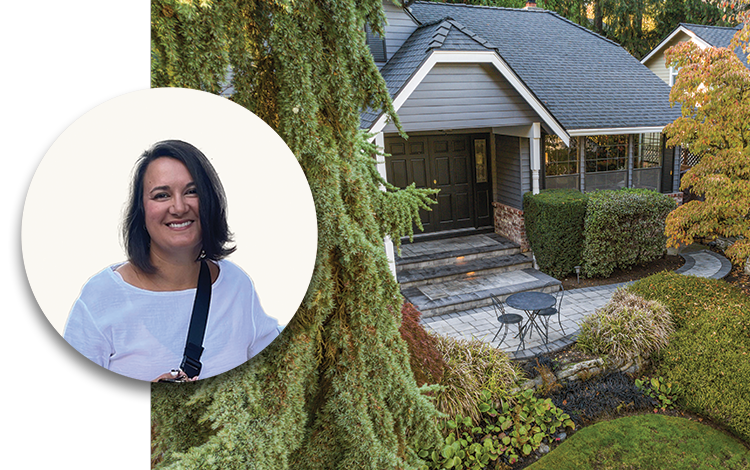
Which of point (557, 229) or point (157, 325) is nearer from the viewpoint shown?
point (157, 325)

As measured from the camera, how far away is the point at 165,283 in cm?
181

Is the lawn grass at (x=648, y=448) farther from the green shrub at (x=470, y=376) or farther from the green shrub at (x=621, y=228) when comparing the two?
the green shrub at (x=621, y=228)

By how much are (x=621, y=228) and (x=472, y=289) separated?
3533 millimetres

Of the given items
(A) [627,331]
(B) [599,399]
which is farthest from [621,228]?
(B) [599,399]

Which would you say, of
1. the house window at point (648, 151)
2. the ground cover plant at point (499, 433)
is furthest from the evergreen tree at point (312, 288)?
the house window at point (648, 151)

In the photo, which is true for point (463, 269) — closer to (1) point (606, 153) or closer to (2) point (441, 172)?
(2) point (441, 172)

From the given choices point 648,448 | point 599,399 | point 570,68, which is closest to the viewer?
point 648,448

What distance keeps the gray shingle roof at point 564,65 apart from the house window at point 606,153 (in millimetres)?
687

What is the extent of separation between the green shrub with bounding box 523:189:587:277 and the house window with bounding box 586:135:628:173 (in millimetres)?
2182

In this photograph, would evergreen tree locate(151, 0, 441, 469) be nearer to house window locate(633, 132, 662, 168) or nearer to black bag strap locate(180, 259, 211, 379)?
black bag strap locate(180, 259, 211, 379)

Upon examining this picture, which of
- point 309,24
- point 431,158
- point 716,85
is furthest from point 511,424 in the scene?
point 431,158

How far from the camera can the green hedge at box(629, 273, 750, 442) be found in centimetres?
543

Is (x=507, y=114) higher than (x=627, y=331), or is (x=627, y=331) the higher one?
(x=507, y=114)

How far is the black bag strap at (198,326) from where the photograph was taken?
1827 millimetres
